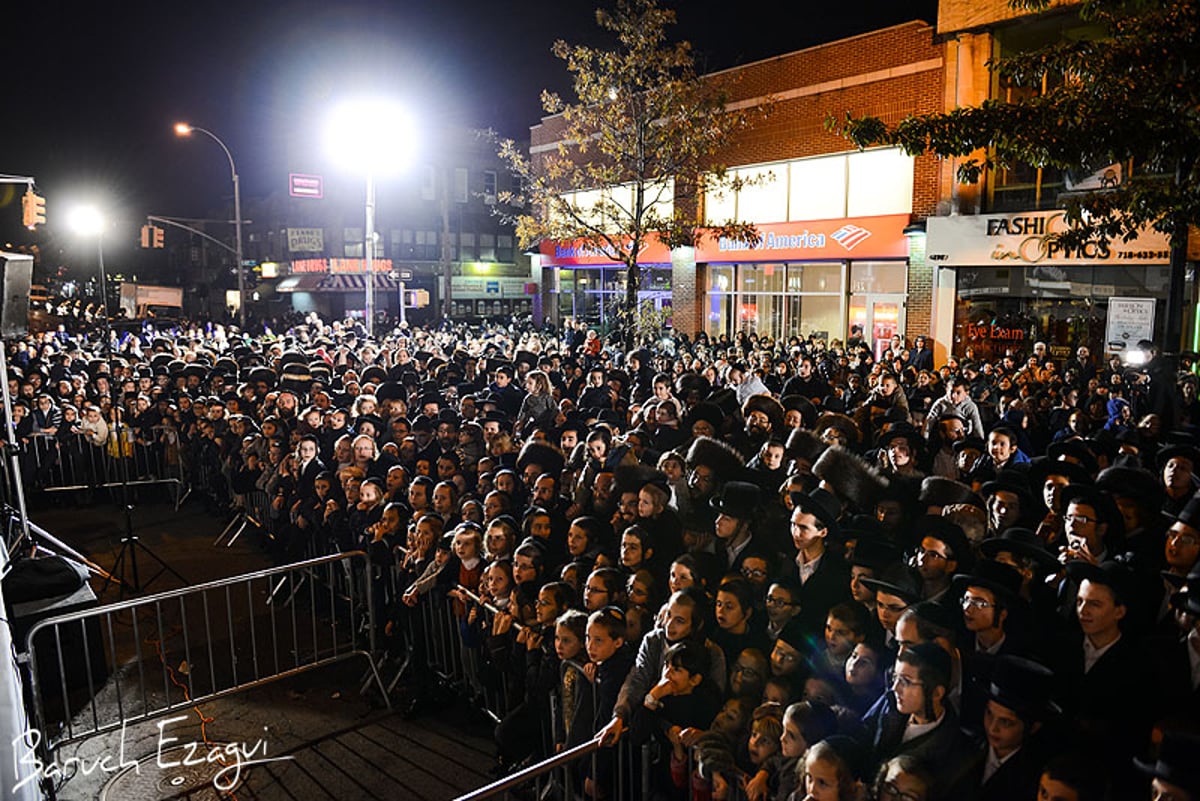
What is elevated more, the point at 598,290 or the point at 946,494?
the point at 598,290

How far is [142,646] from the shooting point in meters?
7.68

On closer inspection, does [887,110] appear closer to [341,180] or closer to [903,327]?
[903,327]

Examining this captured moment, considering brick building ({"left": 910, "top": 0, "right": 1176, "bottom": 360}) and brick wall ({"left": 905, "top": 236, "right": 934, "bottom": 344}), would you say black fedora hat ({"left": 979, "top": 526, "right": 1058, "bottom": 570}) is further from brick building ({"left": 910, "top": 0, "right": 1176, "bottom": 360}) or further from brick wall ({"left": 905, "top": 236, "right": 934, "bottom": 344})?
brick wall ({"left": 905, "top": 236, "right": 934, "bottom": 344})

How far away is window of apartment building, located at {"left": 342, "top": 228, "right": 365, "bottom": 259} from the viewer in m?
54.6

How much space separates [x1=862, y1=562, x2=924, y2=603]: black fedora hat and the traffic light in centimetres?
1344

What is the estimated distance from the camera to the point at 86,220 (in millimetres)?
10469

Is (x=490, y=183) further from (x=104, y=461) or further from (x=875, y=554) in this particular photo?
(x=875, y=554)

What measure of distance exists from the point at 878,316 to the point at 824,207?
3781 millimetres

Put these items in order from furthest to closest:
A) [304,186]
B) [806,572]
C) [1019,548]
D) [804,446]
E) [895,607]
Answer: [304,186] < [804,446] < [806,572] < [1019,548] < [895,607]

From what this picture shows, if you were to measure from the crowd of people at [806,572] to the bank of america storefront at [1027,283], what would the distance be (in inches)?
309

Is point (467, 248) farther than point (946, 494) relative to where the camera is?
Yes

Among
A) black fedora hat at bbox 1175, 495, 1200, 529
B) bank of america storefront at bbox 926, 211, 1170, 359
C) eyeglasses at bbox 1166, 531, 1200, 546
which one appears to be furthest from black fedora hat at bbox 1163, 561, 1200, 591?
bank of america storefront at bbox 926, 211, 1170, 359

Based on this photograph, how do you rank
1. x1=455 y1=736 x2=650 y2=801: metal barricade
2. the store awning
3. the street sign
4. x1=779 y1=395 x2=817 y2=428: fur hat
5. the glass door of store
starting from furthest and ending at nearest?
the store awning, the street sign, the glass door of store, x1=779 y1=395 x2=817 y2=428: fur hat, x1=455 y1=736 x2=650 y2=801: metal barricade

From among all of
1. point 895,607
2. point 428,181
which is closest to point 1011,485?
point 895,607
